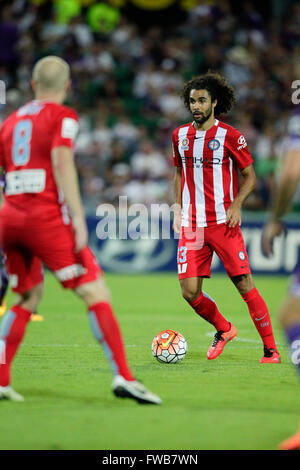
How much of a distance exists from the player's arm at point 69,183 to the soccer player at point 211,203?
2.22m

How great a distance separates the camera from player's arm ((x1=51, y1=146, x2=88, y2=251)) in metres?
4.57

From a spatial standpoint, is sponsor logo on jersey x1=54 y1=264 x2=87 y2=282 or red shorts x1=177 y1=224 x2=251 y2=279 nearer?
sponsor logo on jersey x1=54 y1=264 x2=87 y2=282

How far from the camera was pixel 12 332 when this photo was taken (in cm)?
495

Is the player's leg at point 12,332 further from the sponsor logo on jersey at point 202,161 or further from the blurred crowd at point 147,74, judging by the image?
the blurred crowd at point 147,74

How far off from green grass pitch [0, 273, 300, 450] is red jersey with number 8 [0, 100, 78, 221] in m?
1.24

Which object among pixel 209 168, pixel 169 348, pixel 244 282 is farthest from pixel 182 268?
pixel 209 168

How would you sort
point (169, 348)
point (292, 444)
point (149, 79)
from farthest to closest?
point (149, 79) < point (169, 348) < point (292, 444)

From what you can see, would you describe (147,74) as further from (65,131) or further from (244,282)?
(65,131)

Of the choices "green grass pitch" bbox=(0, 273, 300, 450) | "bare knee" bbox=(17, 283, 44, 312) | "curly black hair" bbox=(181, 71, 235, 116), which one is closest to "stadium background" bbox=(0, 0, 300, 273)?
"green grass pitch" bbox=(0, 273, 300, 450)

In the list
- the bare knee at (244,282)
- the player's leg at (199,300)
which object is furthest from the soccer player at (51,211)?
the bare knee at (244,282)

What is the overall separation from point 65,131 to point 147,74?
1417 cm

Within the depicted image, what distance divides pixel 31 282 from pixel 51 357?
1.98 meters

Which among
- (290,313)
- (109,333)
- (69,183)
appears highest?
(69,183)

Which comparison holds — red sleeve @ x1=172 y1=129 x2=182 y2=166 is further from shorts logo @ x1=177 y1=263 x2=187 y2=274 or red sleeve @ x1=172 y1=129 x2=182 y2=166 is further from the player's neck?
shorts logo @ x1=177 y1=263 x2=187 y2=274
